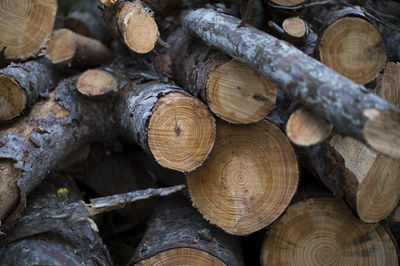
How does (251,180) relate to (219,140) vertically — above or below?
below

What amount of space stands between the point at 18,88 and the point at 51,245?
2.76 ft

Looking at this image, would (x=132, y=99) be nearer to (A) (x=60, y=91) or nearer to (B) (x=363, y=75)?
(A) (x=60, y=91)

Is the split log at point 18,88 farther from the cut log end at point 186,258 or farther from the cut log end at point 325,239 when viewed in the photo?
the cut log end at point 325,239

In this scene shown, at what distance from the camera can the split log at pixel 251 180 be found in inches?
80.4

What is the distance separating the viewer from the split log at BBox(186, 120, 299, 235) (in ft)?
6.70

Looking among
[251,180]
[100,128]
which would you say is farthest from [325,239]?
[100,128]

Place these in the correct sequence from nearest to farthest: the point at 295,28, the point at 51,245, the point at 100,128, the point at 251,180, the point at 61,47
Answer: the point at 51,245 < the point at 251,180 < the point at 295,28 < the point at 100,128 < the point at 61,47

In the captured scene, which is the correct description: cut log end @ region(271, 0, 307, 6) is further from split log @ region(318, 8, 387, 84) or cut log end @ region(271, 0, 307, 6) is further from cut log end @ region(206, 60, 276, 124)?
cut log end @ region(206, 60, 276, 124)

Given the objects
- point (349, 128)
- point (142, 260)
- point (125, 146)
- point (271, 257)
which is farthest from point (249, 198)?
point (125, 146)

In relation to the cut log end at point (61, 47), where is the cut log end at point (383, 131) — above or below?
above

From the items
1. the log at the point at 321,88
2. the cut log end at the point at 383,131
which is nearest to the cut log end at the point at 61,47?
the log at the point at 321,88

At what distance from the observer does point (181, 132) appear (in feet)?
6.33

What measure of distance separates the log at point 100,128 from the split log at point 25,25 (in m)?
0.30

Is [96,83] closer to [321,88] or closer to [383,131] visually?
[321,88]
